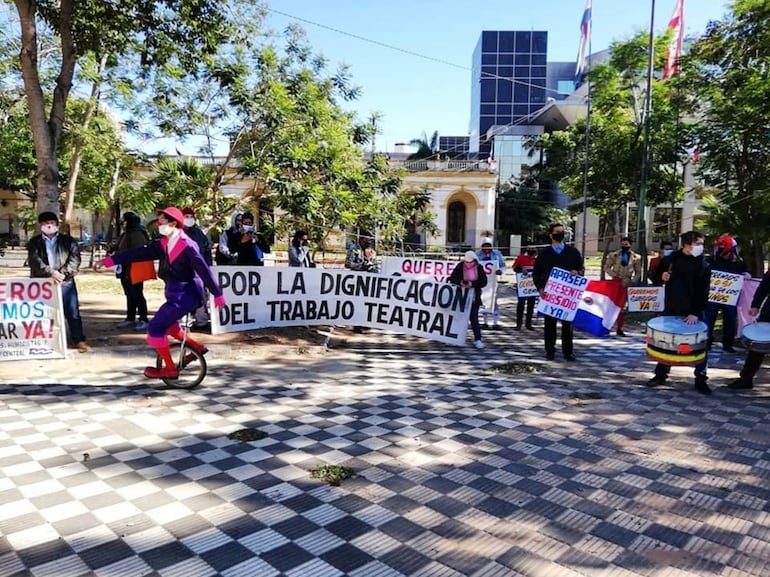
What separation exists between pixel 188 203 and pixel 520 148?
4604cm

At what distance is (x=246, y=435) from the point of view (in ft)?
16.7

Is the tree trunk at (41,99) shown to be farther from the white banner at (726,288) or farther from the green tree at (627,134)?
the green tree at (627,134)

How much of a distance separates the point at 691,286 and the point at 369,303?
15.3 ft

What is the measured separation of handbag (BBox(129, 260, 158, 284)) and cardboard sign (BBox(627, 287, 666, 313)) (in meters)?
8.76

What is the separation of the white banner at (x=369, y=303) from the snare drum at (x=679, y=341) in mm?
3269

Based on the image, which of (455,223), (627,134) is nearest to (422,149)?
(455,223)

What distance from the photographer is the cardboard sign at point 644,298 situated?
11.8 metres

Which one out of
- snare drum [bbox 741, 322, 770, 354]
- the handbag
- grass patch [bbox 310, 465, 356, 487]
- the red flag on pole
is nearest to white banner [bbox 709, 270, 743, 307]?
snare drum [bbox 741, 322, 770, 354]

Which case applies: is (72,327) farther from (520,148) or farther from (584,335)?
(520,148)

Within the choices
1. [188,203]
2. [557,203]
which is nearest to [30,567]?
[188,203]

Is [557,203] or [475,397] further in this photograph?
[557,203]

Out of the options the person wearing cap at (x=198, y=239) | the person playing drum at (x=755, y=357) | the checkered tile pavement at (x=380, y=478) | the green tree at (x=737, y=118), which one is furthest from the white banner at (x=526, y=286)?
the green tree at (x=737, y=118)

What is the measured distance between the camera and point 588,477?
4391 mm

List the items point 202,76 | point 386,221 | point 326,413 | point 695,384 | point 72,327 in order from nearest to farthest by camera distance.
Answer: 1. point 326,413
2. point 695,384
3. point 72,327
4. point 202,76
5. point 386,221
